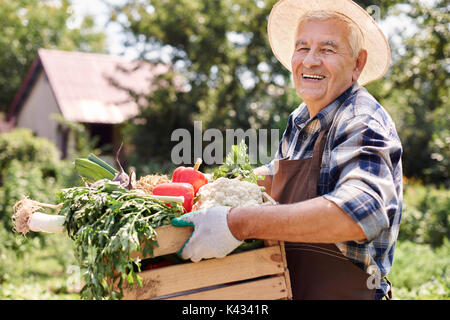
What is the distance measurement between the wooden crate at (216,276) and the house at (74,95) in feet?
53.8

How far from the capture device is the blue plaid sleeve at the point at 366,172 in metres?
1.73

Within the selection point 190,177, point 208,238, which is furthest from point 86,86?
point 208,238

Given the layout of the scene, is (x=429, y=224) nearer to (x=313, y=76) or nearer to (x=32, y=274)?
(x=32, y=274)

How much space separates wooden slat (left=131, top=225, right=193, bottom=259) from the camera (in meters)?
1.83

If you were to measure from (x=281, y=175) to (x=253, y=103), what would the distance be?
Answer: 30.8ft

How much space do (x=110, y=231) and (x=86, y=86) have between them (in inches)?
805

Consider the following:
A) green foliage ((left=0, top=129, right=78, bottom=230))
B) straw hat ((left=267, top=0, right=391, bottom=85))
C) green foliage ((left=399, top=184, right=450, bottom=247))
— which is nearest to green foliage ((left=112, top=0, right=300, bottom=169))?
green foliage ((left=0, top=129, right=78, bottom=230))

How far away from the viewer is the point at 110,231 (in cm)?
179

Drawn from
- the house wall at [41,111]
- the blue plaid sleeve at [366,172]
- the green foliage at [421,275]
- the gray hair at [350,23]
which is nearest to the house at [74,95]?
the house wall at [41,111]

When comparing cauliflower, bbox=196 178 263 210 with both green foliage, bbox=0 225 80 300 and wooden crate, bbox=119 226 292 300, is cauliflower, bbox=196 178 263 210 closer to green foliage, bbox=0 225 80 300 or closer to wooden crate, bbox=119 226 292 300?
wooden crate, bbox=119 226 292 300

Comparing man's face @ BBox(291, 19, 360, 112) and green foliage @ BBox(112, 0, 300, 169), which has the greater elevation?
green foliage @ BBox(112, 0, 300, 169)

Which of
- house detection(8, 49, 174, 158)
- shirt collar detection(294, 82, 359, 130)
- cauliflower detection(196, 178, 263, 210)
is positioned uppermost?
house detection(8, 49, 174, 158)

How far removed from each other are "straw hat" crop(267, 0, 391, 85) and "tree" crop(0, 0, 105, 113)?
1146 inches

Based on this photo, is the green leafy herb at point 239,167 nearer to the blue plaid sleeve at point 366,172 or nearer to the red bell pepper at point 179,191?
the red bell pepper at point 179,191
